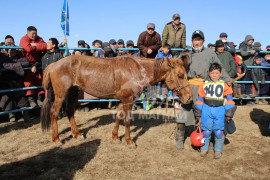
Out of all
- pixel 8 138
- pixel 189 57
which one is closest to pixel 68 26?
pixel 8 138

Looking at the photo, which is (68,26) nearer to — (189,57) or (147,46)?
(147,46)

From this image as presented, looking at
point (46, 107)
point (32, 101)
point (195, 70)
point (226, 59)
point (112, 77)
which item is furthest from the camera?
point (226, 59)

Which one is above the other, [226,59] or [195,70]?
[226,59]

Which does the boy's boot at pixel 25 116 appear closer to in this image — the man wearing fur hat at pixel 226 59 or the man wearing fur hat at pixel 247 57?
the man wearing fur hat at pixel 226 59

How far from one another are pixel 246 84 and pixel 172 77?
15.3ft

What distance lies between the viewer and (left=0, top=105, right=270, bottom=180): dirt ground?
147 inches

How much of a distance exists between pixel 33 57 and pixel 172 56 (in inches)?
147

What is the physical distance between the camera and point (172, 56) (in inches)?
281

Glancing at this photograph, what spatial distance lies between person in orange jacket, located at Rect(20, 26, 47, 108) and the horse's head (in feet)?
11.3

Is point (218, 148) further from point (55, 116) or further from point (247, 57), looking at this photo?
point (247, 57)

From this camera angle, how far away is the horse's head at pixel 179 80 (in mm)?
4617

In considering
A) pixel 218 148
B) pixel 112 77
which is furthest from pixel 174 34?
pixel 218 148

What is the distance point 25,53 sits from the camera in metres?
6.28

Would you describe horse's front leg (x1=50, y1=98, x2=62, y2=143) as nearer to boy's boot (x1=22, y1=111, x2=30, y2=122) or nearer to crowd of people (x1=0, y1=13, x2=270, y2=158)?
crowd of people (x1=0, y1=13, x2=270, y2=158)
